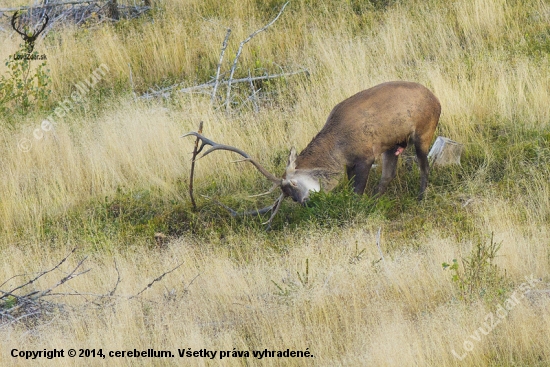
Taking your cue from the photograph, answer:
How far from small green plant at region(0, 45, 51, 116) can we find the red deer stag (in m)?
4.96

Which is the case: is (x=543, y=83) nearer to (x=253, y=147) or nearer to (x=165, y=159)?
(x=253, y=147)

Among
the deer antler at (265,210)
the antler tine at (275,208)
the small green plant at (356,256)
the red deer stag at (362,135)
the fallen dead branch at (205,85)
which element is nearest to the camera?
the small green plant at (356,256)

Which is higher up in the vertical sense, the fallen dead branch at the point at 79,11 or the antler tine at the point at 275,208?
the fallen dead branch at the point at 79,11

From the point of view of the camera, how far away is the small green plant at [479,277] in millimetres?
6001

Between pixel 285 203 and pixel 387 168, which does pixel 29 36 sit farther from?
pixel 387 168

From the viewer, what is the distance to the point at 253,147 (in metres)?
10.3

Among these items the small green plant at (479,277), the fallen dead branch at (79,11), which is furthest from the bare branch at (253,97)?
the small green plant at (479,277)

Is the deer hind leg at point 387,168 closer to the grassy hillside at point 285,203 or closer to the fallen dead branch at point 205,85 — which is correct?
the grassy hillside at point 285,203

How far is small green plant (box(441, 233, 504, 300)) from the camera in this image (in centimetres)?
600

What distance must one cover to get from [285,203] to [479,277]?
305 centimetres

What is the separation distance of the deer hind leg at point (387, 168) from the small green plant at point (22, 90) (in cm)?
529

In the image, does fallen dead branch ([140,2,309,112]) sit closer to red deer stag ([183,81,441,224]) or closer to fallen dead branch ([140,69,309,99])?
fallen dead branch ([140,69,309,99])

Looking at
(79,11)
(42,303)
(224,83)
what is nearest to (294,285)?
(42,303)

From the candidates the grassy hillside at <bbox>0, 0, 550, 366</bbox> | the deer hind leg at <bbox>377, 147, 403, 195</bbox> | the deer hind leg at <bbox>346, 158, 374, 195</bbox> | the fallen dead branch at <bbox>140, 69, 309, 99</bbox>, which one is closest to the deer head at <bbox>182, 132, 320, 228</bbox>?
the grassy hillside at <bbox>0, 0, 550, 366</bbox>
